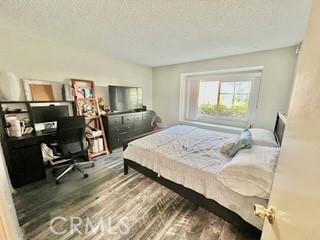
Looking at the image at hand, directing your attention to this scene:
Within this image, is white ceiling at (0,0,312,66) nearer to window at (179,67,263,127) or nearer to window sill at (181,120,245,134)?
window at (179,67,263,127)

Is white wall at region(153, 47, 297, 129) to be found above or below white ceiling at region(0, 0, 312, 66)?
below

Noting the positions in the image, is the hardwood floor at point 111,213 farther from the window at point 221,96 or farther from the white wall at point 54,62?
the window at point 221,96

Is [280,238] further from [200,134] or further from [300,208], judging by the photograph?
[200,134]

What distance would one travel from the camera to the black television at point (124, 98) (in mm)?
3473

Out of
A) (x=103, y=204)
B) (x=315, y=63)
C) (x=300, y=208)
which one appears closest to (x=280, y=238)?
(x=300, y=208)

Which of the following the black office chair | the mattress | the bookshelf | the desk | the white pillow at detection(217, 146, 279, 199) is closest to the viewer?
the white pillow at detection(217, 146, 279, 199)

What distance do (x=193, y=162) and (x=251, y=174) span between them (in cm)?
61

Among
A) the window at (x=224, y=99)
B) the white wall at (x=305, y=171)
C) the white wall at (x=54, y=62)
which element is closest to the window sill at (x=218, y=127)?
the window at (x=224, y=99)

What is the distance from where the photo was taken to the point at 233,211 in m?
1.35

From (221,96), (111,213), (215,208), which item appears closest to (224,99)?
(221,96)

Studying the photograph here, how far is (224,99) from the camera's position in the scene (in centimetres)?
356

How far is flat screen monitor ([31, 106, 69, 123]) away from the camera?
242cm

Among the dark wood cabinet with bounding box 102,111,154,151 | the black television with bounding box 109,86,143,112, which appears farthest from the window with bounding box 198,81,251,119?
the black television with bounding box 109,86,143,112

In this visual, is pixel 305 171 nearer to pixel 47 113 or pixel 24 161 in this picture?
pixel 24 161
